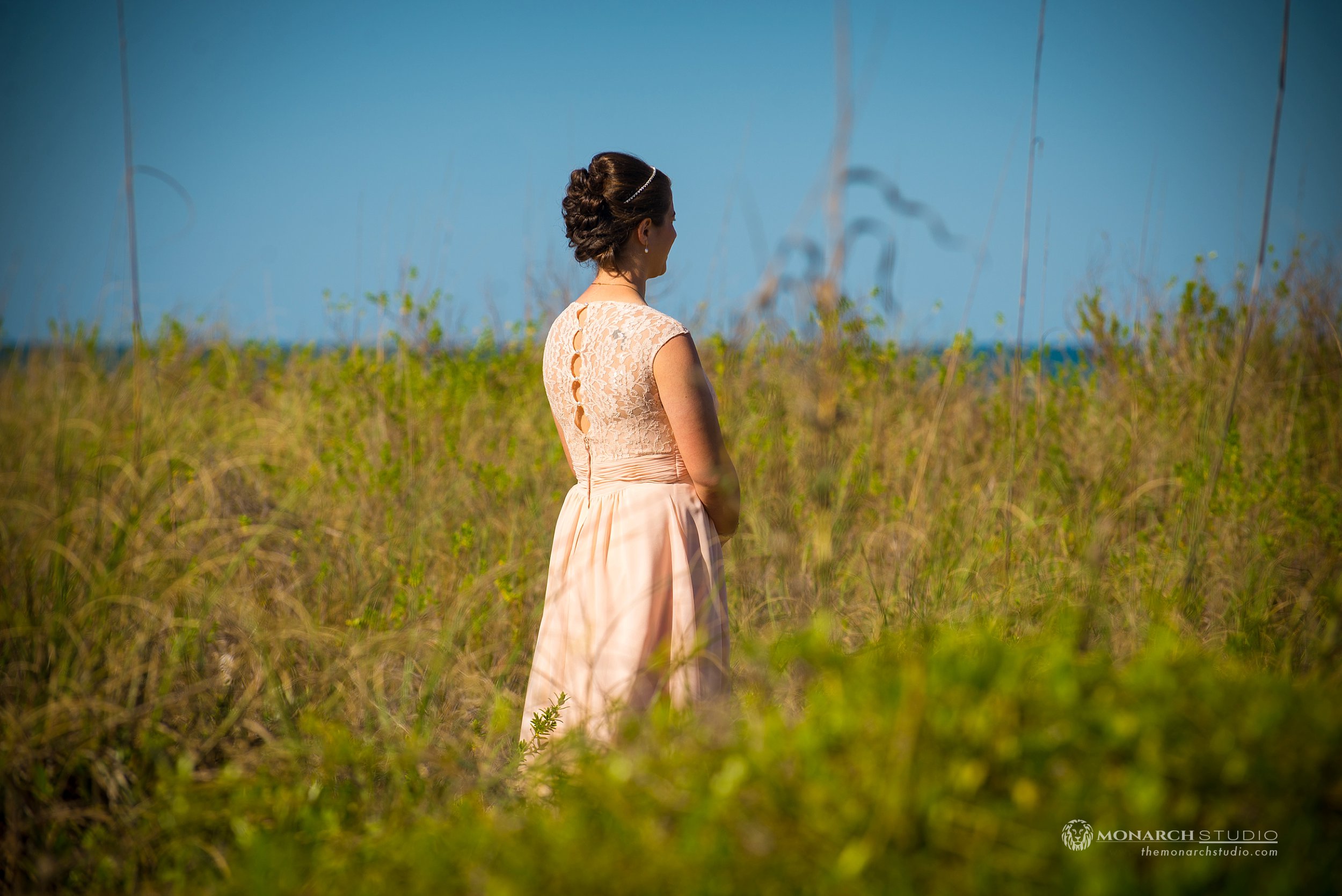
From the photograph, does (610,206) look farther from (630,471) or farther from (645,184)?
(630,471)

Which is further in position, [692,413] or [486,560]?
[486,560]

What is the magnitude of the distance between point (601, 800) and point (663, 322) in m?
1.14

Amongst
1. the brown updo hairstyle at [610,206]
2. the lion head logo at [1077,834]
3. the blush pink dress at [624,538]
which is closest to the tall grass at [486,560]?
the lion head logo at [1077,834]

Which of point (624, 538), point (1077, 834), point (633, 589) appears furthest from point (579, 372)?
point (1077, 834)

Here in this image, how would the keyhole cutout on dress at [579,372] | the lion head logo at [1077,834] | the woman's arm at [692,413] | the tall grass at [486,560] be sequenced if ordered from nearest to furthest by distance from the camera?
the lion head logo at [1077,834]
the tall grass at [486,560]
the woman's arm at [692,413]
the keyhole cutout on dress at [579,372]

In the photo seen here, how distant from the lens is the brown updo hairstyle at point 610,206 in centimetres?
213

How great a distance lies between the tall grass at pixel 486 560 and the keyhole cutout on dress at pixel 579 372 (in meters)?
0.42

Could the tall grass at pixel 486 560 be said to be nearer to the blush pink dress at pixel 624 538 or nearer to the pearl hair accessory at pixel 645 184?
the blush pink dress at pixel 624 538

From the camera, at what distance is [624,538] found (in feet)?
6.86

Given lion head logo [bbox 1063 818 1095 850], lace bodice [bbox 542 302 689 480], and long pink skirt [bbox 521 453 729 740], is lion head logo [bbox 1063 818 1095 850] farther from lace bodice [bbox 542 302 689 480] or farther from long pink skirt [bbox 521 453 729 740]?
lace bodice [bbox 542 302 689 480]

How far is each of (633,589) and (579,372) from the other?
0.56m

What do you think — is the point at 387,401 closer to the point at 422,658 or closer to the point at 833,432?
the point at 422,658

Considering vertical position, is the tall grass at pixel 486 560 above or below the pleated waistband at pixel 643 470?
below

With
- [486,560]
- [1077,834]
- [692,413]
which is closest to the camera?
[1077,834]
